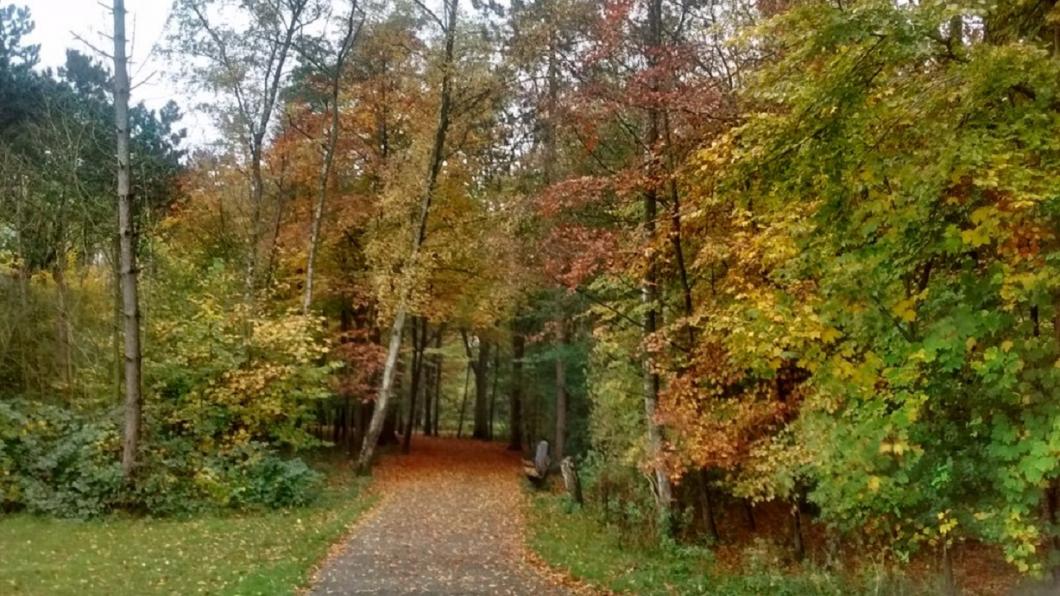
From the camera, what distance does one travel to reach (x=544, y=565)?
36.8 feet

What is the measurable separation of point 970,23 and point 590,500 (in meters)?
11.4

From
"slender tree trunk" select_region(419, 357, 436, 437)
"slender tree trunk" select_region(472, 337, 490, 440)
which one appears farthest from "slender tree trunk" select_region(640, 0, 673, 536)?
"slender tree trunk" select_region(419, 357, 436, 437)

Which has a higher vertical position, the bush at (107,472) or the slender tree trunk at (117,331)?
the slender tree trunk at (117,331)

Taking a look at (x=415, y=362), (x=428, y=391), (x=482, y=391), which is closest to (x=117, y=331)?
(x=415, y=362)

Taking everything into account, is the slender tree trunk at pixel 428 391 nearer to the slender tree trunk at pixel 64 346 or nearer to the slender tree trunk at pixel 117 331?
the slender tree trunk at pixel 117 331

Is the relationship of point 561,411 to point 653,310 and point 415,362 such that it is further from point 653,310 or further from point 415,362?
point 653,310

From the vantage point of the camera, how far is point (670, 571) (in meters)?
10.7

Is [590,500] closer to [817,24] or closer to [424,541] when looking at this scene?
[424,541]

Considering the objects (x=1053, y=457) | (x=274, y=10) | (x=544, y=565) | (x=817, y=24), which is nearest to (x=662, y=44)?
(x=817, y=24)

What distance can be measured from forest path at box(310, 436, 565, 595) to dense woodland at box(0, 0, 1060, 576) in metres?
1.99

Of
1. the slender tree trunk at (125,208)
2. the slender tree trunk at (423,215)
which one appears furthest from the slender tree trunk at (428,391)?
the slender tree trunk at (125,208)

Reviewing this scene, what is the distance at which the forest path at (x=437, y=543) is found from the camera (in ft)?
31.5

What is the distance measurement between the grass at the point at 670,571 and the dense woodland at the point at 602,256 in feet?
3.13

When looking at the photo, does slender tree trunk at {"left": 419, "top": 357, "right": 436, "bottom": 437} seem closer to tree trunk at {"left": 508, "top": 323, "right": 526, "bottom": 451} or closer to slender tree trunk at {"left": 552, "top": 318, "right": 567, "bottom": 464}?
tree trunk at {"left": 508, "top": 323, "right": 526, "bottom": 451}
